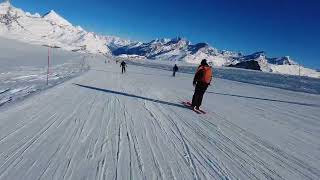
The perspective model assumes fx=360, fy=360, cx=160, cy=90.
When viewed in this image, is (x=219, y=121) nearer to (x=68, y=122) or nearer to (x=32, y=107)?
(x=68, y=122)

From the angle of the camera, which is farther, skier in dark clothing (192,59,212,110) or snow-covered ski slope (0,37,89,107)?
snow-covered ski slope (0,37,89,107)

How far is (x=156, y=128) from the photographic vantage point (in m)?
8.36

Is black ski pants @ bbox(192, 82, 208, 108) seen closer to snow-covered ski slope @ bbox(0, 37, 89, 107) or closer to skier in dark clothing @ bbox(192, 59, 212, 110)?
skier in dark clothing @ bbox(192, 59, 212, 110)

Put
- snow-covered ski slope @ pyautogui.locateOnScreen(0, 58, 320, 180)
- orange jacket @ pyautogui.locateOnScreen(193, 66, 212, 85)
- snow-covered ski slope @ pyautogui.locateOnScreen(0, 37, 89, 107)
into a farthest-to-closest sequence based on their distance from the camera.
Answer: snow-covered ski slope @ pyautogui.locateOnScreen(0, 37, 89, 107) < orange jacket @ pyautogui.locateOnScreen(193, 66, 212, 85) < snow-covered ski slope @ pyautogui.locateOnScreen(0, 58, 320, 180)

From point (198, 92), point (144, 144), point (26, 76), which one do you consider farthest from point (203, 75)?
point (26, 76)

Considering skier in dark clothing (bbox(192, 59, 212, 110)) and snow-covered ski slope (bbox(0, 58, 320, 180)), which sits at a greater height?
skier in dark clothing (bbox(192, 59, 212, 110))

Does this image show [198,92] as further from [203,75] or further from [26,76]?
[26,76]

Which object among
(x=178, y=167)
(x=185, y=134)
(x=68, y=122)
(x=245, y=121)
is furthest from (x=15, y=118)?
(x=245, y=121)

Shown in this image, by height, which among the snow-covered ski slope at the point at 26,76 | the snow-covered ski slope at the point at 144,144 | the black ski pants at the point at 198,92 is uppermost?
the black ski pants at the point at 198,92

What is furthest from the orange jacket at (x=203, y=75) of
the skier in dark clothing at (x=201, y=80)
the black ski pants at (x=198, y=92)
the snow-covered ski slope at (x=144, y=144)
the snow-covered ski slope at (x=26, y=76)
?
the snow-covered ski slope at (x=26, y=76)

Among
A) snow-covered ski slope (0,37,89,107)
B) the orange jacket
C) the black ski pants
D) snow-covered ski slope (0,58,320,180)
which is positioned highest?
the orange jacket

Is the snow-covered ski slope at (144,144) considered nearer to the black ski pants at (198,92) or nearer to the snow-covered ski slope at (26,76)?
the black ski pants at (198,92)

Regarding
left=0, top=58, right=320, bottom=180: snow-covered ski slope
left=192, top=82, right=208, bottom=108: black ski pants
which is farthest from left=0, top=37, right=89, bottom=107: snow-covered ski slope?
left=192, top=82, right=208, bottom=108: black ski pants

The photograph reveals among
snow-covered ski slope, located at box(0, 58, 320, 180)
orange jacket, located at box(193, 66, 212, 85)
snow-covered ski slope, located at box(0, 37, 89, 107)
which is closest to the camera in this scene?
snow-covered ski slope, located at box(0, 58, 320, 180)
